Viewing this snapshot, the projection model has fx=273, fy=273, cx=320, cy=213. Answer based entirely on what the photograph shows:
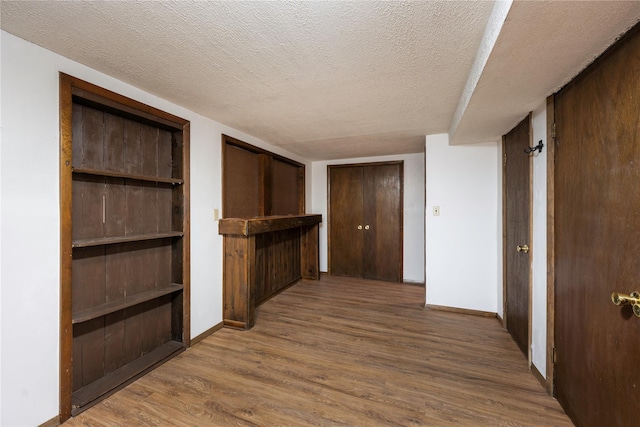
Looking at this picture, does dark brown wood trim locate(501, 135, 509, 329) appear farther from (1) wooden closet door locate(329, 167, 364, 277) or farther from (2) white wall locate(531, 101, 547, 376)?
(1) wooden closet door locate(329, 167, 364, 277)

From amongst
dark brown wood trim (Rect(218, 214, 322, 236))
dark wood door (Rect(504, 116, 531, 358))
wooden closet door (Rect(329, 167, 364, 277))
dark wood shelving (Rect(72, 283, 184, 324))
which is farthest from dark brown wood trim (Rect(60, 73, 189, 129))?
wooden closet door (Rect(329, 167, 364, 277))

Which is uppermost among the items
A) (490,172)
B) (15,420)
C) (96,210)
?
(490,172)

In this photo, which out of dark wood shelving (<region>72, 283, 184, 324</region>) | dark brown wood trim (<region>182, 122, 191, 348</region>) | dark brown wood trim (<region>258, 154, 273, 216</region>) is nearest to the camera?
dark wood shelving (<region>72, 283, 184, 324</region>)

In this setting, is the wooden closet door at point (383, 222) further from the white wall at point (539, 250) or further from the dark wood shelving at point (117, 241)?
the dark wood shelving at point (117, 241)

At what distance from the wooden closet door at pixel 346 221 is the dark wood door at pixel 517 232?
91.7 inches

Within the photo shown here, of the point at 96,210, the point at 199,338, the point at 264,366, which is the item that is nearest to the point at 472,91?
the point at 264,366

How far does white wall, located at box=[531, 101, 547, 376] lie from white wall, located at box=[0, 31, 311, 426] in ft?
10.0

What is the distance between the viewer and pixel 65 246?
5.24 ft

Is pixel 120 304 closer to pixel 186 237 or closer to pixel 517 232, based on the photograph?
pixel 186 237

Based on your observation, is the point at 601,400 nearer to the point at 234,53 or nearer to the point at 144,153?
the point at 234,53

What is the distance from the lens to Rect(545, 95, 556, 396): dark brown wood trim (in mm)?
1759

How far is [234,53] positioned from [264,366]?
2.19 m

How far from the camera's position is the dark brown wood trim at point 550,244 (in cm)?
176

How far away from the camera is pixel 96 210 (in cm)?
188
